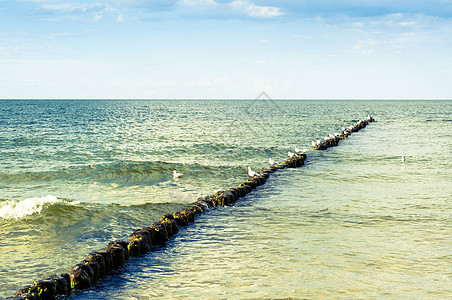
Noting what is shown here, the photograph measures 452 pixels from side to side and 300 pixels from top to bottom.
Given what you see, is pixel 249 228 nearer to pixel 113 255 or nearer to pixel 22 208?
pixel 113 255

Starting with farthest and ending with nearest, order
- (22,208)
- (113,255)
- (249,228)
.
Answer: (22,208)
(249,228)
(113,255)

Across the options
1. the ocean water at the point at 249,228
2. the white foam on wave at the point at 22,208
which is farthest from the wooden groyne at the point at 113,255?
the white foam on wave at the point at 22,208

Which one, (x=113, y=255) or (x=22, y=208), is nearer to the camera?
(x=113, y=255)

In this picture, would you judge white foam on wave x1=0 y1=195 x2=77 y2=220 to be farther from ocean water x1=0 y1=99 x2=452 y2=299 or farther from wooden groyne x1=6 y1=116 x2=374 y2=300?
wooden groyne x1=6 y1=116 x2=374 y2=300

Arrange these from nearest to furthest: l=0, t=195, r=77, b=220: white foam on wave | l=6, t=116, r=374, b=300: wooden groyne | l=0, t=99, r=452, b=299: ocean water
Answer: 1. l=6, t=116, r=374, b=300: wooden groyne
2. l=0, t=99, r=452, b=299: ocean water
3. l=0, t=195, r=77, b=220: white foam on wave

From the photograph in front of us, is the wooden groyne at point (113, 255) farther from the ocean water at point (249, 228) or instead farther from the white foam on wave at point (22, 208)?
the white foam on wave at point (22, 208)

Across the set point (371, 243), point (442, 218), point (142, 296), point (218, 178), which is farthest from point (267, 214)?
point (218, 178)

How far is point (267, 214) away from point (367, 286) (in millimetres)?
6073

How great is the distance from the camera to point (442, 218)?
1316cm

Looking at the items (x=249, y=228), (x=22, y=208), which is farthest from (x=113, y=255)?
(x=22, y=208)

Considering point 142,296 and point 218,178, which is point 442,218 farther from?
point 218,178

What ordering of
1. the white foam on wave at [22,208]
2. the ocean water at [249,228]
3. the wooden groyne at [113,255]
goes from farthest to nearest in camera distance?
the white foam on wave at [22,208]
the ocean water at [249,228]
the wooden groyne at [113,255]

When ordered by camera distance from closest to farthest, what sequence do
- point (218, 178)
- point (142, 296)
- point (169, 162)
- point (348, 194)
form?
point (142, 296) → point (348, 194) → point (218, 178) → point (169, 162)

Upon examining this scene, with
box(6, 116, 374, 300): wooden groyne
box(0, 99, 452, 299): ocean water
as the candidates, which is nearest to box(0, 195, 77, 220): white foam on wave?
box(0, 99, 452, 299): ocean water
